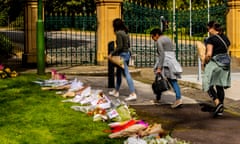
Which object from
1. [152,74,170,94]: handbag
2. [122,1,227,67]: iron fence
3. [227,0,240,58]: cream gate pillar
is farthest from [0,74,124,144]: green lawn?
[227,0,240,58]: cream gate pillar

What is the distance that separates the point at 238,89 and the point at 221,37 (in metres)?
3.59

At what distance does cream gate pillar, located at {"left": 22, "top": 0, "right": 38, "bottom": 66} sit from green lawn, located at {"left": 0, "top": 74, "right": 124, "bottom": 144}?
20.0ft

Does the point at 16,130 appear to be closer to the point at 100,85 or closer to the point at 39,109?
the point at 39,109

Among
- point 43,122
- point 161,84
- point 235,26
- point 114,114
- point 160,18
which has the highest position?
point 160,18

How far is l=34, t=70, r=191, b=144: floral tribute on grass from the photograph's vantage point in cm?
662

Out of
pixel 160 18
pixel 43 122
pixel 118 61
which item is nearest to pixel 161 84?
pixel 118 61

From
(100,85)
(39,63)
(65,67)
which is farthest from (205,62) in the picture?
(65,67)

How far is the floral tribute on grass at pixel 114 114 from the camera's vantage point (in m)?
6.62

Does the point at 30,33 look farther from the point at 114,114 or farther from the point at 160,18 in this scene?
the point at 114,114

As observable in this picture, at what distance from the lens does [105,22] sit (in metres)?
17.3

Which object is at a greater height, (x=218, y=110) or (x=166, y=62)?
(x=166, y=62)

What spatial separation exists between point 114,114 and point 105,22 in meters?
9.68

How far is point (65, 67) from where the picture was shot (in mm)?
17516

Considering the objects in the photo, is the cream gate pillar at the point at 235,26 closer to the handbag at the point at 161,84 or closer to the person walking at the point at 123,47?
the person walking at the point at 123,47
